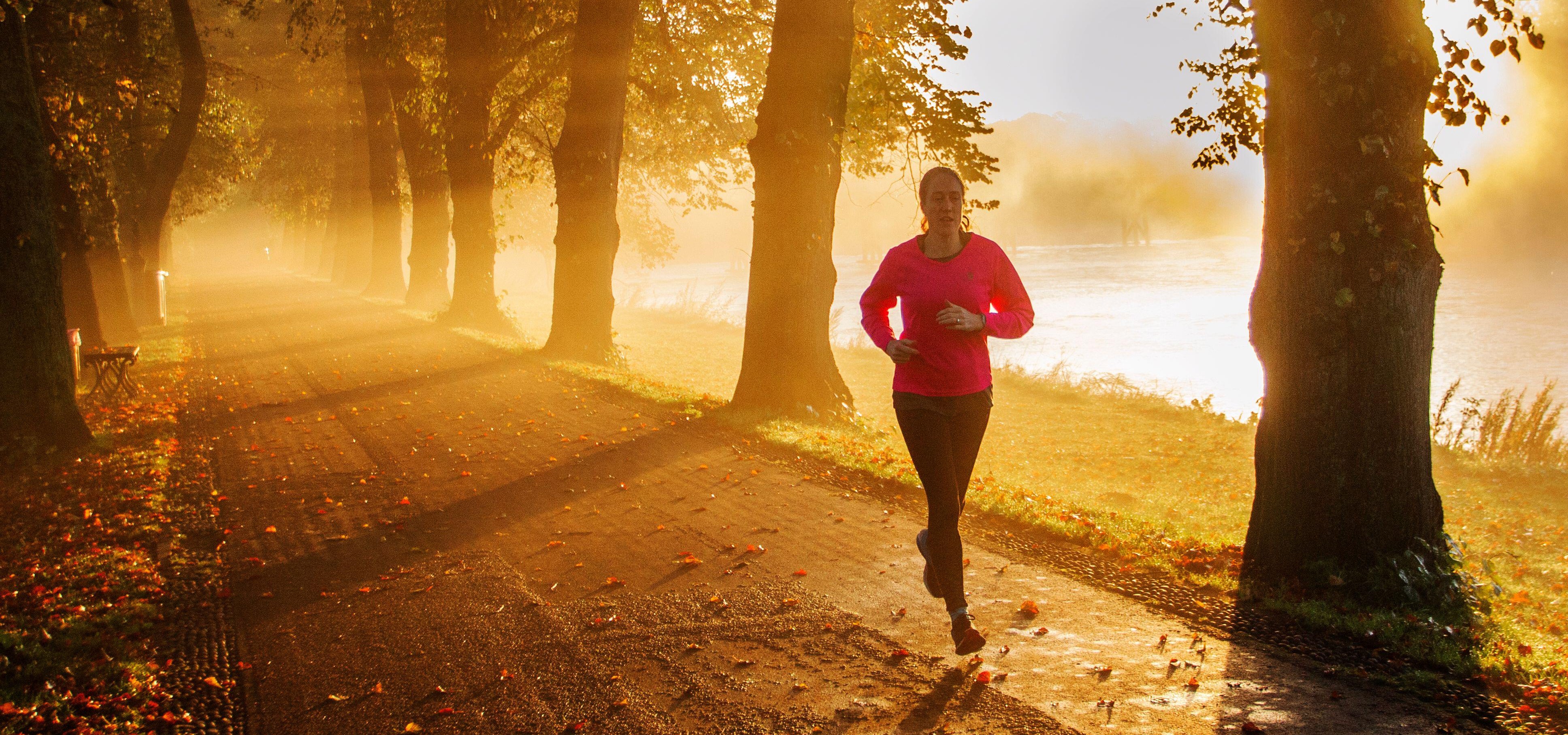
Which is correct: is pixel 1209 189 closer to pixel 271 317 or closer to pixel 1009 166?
pixel 1009 166

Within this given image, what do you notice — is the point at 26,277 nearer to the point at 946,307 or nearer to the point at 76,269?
the point at 76,269

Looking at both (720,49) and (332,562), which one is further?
(720,49)

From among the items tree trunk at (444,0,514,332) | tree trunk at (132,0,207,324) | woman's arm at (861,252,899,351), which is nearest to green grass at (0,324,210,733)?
woman's arm at (861,252,899,351)

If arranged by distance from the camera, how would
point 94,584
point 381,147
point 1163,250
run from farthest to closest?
point 1163,250
point 381,147
point 94,584

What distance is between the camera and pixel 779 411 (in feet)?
38.5

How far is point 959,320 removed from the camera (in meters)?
4.48

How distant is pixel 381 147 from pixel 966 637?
29.3m

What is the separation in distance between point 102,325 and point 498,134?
9080 mm

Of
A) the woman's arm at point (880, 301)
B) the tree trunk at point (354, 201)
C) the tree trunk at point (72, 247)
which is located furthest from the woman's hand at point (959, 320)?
the tree trunk at point (354, 201)

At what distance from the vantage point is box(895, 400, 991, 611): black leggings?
15.4ft

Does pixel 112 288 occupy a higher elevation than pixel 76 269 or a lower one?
lower

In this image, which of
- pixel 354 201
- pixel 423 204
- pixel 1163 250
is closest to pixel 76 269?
pixel 423 204

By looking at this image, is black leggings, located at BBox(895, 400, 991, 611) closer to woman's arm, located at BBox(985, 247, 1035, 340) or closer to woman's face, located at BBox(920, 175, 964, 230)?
woman's arm, located at BBox(985, 247, 1035, 340)

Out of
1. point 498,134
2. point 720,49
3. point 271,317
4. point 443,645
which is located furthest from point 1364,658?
point 271,317
